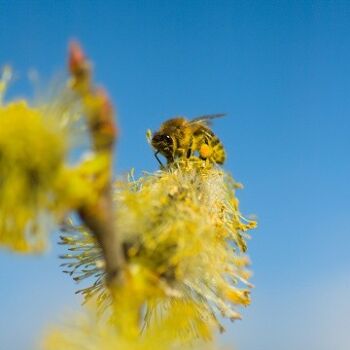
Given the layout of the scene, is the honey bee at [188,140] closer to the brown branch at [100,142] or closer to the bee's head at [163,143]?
the bee's head at [163,143]

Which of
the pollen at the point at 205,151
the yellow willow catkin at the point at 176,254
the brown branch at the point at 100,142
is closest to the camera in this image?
the brown branch at the point at 100,142

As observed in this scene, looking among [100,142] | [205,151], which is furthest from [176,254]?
[205,151]

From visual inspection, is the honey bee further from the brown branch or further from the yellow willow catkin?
the brown branch

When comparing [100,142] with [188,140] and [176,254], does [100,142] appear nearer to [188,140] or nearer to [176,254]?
[176,254]

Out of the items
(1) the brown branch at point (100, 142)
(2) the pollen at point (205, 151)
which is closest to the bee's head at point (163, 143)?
(2) the pollen at point (205, 151)

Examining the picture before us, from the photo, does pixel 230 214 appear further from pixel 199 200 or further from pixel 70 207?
pixel 70 207

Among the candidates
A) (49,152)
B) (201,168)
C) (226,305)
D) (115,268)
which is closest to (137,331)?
(115,268)

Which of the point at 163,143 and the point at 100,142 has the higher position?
the point at 163,143
